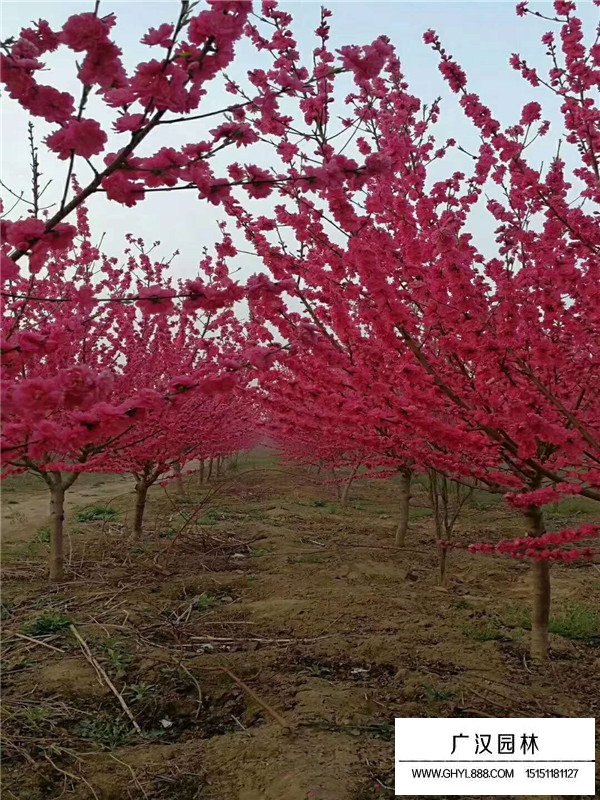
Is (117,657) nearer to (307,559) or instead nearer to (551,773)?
(551,773)

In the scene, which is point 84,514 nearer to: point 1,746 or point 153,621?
point 153,621

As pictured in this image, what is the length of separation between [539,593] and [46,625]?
4.14 m

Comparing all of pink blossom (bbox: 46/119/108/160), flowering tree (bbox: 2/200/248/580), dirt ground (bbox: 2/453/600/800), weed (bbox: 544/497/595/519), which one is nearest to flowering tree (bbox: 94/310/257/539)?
flowering tree (bbox: 2/200/248/580)

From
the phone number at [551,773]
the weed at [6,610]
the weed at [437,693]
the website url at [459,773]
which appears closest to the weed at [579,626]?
the weed at [437,693]

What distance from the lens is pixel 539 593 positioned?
4.76 meters

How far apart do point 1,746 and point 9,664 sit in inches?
46.8

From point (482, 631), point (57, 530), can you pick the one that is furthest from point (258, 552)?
point (482, 631)

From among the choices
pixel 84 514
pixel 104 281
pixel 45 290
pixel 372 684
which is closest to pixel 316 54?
Answer: pixel 372 684

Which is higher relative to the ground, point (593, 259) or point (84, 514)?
point (593, 259)

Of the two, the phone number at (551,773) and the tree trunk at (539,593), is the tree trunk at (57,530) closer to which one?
the tree trunk at (539,593)

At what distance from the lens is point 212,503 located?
1388cm

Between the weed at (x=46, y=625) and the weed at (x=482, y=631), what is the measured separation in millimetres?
3556

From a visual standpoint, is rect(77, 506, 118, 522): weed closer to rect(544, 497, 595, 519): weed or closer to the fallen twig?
the fallen twig

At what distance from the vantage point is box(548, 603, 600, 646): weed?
5.53 metres
